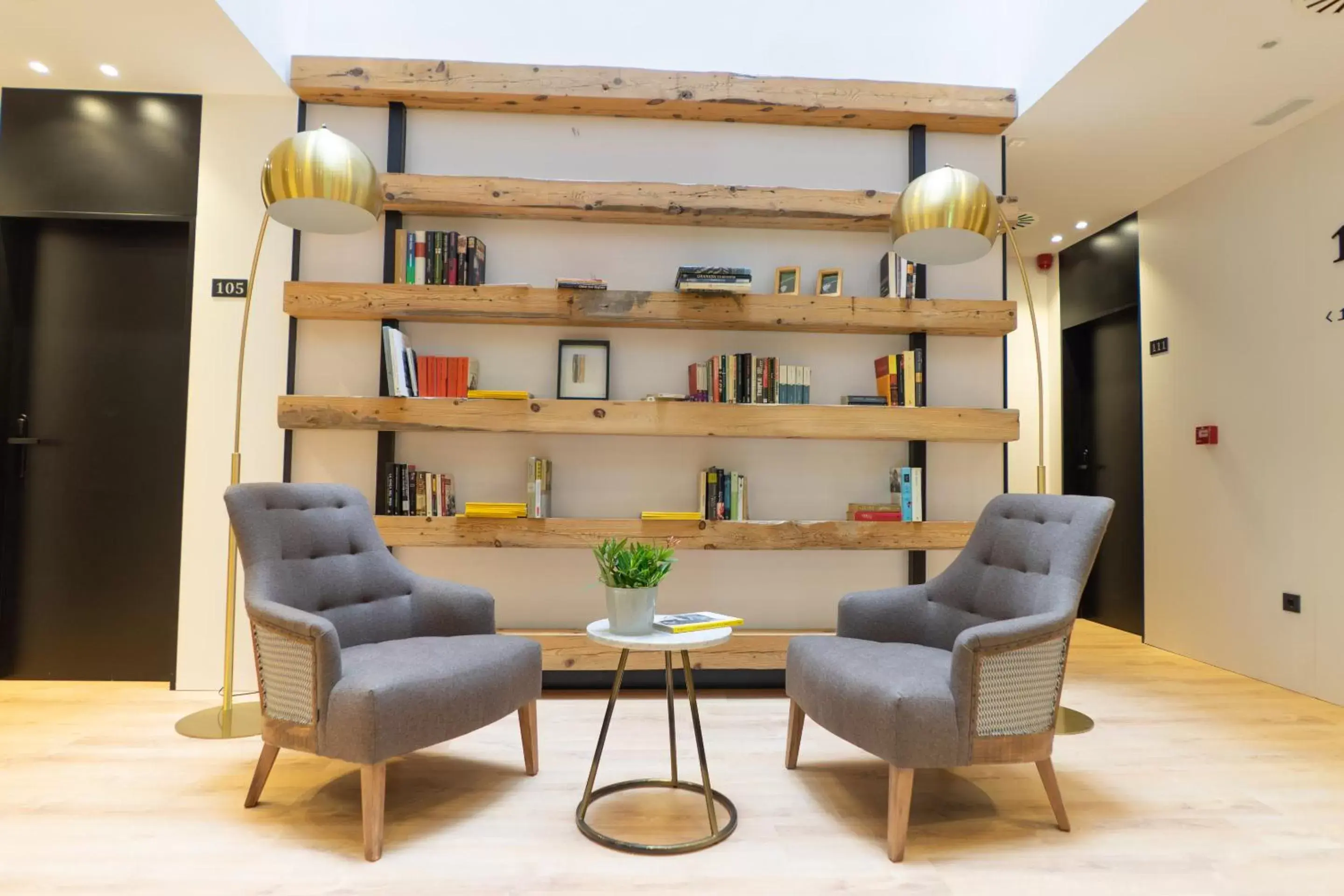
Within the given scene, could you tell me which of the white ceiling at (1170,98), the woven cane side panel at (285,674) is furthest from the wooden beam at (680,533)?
the white ceiling at (1170,98)

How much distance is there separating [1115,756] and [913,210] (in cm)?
201

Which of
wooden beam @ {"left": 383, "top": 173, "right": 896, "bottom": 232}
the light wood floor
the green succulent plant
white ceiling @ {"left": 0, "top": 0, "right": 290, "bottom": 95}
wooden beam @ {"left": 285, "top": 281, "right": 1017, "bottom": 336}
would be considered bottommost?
the light wood floor

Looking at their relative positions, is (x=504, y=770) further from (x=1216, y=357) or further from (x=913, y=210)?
(x=1216, y=357)

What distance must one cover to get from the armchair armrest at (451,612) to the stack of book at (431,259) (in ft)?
4.81

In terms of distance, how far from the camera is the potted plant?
2.02 metres

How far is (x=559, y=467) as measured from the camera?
355cm

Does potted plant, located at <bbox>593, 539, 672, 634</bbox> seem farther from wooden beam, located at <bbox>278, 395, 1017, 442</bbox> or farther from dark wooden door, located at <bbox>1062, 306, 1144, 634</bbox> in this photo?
dark wooden door, located at <bbox>1062, 306, 1144, 634</bbox>

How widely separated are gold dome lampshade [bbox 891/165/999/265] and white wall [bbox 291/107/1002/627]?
0.94 m

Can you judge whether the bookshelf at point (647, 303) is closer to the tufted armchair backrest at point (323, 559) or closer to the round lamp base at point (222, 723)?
the tufted armchair backrest at point (323, 559)

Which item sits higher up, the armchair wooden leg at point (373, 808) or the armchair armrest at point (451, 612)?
the armchair armrest at point (451, 612)

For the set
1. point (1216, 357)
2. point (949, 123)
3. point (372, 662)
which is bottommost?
point (372, 662)

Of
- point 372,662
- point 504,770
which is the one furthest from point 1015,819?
point 372,662

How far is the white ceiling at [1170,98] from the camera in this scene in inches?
113

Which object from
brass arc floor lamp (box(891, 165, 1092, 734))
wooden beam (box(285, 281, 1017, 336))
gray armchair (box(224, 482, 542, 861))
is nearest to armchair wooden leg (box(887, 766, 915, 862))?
gray armchair (box(224, 482, 542, 861))
